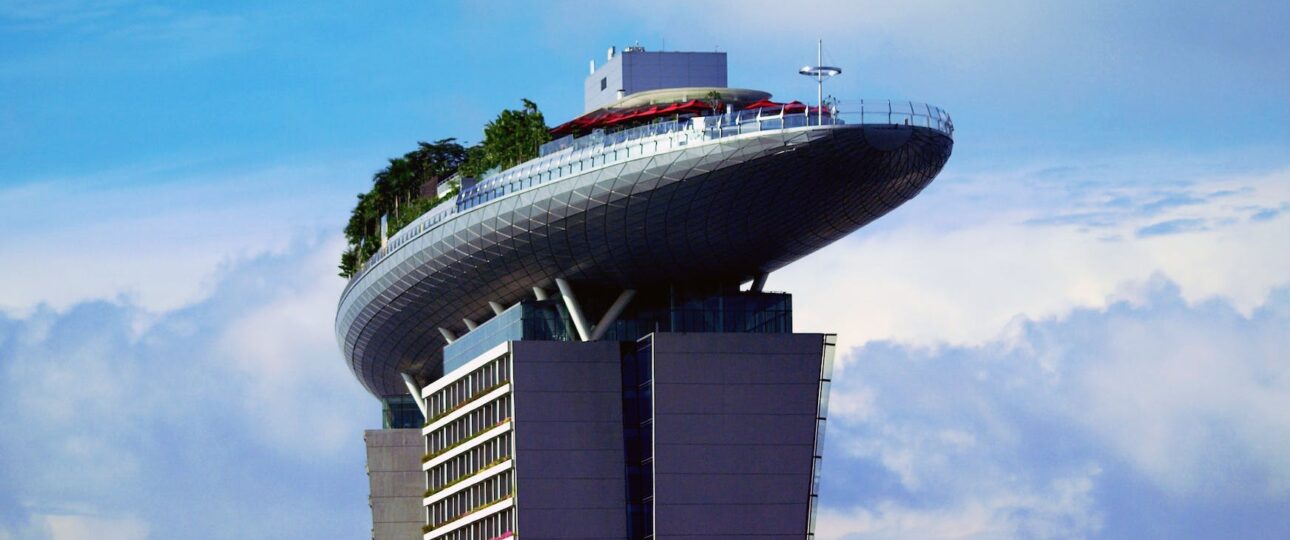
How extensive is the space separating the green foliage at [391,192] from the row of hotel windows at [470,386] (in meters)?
18.1

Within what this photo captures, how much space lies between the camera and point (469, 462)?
15525cm

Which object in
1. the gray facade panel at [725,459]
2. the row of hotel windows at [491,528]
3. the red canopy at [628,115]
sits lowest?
the row of hotel windows at [491,528]

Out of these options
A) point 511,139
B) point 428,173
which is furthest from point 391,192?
point 511,139

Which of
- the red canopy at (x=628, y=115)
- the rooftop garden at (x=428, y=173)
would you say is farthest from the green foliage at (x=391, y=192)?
the red canopy at (x=628, y=115)

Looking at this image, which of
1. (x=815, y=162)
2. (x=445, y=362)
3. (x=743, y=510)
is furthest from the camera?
(x=445, y=362)

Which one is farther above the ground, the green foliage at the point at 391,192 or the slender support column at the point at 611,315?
the green foliage at the point at 391,192

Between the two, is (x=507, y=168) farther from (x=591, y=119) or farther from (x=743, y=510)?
(x=743, y=510)

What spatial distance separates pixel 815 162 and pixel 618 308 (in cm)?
1985

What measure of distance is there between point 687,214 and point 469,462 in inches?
1050

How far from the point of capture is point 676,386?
5566 inches

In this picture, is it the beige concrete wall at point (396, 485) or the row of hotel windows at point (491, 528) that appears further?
the beige concrete wall at point (396, 485)

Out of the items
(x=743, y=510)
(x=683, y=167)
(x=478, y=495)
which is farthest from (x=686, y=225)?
(x=478, y=495)

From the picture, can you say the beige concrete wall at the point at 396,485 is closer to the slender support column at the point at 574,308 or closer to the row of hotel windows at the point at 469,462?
the row of hotel windows at the point at 469,462

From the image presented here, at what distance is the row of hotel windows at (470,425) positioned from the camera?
14700 centimetres
